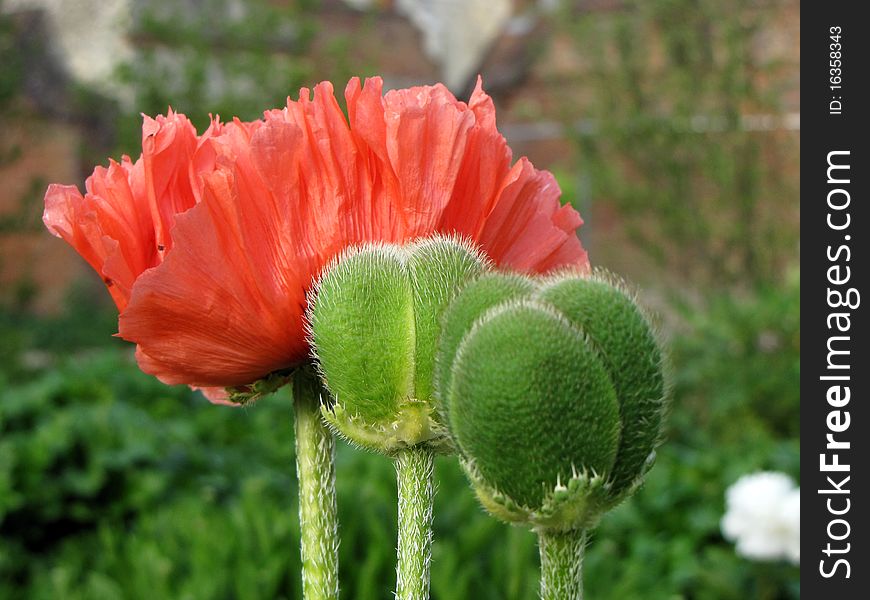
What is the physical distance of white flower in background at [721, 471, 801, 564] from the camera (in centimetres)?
311

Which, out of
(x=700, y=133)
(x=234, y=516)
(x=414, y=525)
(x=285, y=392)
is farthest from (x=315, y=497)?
(x=700, y=133)

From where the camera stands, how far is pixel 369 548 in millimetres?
2607

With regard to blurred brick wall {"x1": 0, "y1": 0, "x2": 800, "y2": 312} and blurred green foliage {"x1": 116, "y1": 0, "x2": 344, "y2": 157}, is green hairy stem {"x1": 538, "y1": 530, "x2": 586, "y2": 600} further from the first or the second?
blurred green foliage {"x1": 116, "y1": 0, "x2": 344, "y2": 157}

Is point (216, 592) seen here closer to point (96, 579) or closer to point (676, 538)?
point (96, 579)

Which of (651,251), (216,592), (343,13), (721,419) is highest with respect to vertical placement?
(343,13)

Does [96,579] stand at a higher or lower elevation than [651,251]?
lower

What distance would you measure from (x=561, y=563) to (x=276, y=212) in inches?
12.7

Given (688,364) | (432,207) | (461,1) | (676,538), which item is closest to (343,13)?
(461,1)

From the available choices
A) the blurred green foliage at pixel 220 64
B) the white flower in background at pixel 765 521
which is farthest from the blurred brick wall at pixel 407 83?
the white flower in background at pixel 765 521

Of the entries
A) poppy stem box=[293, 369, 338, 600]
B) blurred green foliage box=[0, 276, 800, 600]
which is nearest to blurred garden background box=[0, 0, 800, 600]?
blurred green foliage box=[0, 276, 800, 600]

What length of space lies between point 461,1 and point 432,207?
23771 millimetres

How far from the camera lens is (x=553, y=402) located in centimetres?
63

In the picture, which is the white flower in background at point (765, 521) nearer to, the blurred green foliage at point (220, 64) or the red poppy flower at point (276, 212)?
the red poppy flower at point (276, 212)

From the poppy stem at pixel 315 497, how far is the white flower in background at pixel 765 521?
2555 millimetres
